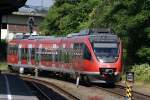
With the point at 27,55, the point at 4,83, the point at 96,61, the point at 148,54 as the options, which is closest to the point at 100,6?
the point at 27,55

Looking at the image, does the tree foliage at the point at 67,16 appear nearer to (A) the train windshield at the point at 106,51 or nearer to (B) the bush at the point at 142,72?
(B) the bush at the point at 142,72

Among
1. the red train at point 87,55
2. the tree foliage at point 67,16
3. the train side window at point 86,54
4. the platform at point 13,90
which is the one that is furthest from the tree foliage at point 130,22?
the platform at point 13,90

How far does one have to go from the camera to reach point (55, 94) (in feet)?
98.9

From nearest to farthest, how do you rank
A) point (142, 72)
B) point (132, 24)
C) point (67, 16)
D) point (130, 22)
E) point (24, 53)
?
1. point (142, 72)
2. point (132, 24)
3. point (130, 22)
4. point (24, 53)
5. point (67, 16)

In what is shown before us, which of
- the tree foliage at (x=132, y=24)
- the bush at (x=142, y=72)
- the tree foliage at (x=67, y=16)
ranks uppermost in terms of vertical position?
the tree foliage at (x=67, y=16)

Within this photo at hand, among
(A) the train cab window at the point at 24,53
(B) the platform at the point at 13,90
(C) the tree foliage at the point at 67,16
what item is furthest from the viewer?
(C) the tree foliage at the point at 67,16

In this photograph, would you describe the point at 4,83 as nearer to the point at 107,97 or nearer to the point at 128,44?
→ the point at 107,97

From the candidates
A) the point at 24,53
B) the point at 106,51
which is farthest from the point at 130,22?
the point at 24,53

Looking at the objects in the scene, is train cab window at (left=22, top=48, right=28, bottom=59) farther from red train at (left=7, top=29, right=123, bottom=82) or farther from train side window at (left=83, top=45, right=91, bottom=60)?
train side window at (left=83, top=45, right=91, bottom=60)

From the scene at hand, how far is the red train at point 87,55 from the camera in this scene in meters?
33.9

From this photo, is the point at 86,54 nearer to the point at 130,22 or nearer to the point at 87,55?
the point at 87,55

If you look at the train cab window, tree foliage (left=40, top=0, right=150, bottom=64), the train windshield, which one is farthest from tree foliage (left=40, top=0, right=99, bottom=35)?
the train windshield

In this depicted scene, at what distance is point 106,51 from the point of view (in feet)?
112

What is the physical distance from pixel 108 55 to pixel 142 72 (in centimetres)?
678
